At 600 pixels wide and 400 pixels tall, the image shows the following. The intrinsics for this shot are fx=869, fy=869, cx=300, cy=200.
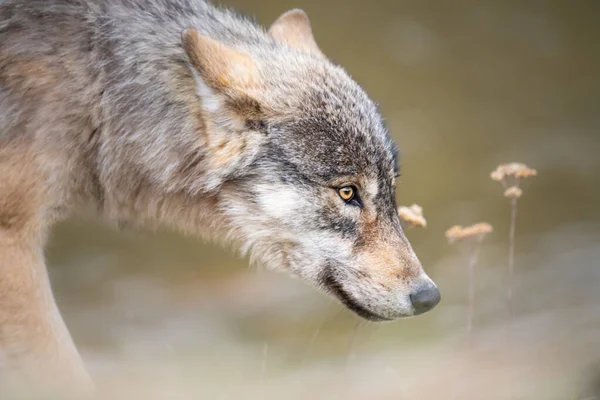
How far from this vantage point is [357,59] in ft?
28.6

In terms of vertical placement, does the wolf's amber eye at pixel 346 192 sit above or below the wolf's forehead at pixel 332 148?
below

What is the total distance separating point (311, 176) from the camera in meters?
4.00

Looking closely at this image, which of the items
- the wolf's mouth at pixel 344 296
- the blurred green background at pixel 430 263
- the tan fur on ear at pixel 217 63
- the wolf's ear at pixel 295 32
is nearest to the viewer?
the blurred green background at pixel 430 263

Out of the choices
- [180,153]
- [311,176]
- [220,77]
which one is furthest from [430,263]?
[220,77]

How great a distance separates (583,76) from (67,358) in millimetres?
6596

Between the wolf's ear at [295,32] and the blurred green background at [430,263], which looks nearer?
the blurred green background at [430,263]

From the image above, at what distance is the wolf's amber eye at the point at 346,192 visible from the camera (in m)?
4.05

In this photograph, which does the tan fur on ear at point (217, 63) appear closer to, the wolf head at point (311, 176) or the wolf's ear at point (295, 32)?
the wolf head at point (311, 176)

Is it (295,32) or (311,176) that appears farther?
(295,32)

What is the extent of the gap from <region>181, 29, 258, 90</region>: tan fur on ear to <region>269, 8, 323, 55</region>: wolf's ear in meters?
0.72

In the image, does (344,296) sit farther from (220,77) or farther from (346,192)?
(220,77)

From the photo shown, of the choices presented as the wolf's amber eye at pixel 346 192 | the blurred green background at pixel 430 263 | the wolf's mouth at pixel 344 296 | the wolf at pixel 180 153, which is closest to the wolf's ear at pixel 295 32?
the wolf at pixel 180 153

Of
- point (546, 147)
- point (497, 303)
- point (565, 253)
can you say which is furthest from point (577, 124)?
point (497, 303)

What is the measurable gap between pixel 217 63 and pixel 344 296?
4.07ft
